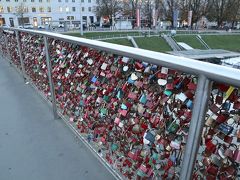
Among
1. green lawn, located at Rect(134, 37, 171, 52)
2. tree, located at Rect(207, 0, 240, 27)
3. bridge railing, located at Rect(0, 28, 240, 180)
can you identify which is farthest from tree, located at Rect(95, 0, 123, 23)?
bridge railing, located at Rect(0, 28, 240, 180)

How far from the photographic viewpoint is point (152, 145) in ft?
4.53

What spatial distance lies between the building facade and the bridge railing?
50.6m

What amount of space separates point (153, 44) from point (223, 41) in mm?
14748

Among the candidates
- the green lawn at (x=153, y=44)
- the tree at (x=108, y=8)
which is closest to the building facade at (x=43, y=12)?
the tree at (x=108, y=8)

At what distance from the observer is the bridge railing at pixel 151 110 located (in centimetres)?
95

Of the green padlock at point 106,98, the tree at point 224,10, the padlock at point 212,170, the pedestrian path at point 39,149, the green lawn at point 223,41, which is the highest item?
the tree at point 224,10

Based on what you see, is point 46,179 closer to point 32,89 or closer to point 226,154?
point 226,154

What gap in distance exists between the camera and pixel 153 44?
114ft

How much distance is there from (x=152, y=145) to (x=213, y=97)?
553 millimetres

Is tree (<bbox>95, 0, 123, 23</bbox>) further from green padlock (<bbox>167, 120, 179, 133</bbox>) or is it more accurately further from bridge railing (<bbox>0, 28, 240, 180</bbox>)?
green padlock (<bbox>167, 120, 179, 133</bbox>)

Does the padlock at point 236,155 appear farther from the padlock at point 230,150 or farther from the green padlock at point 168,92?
the green padlock at point 168,92

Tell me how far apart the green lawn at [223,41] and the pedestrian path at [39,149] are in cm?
4008

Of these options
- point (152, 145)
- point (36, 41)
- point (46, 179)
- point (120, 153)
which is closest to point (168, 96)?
point (152, 145)

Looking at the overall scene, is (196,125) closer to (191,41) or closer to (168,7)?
(191,41)
